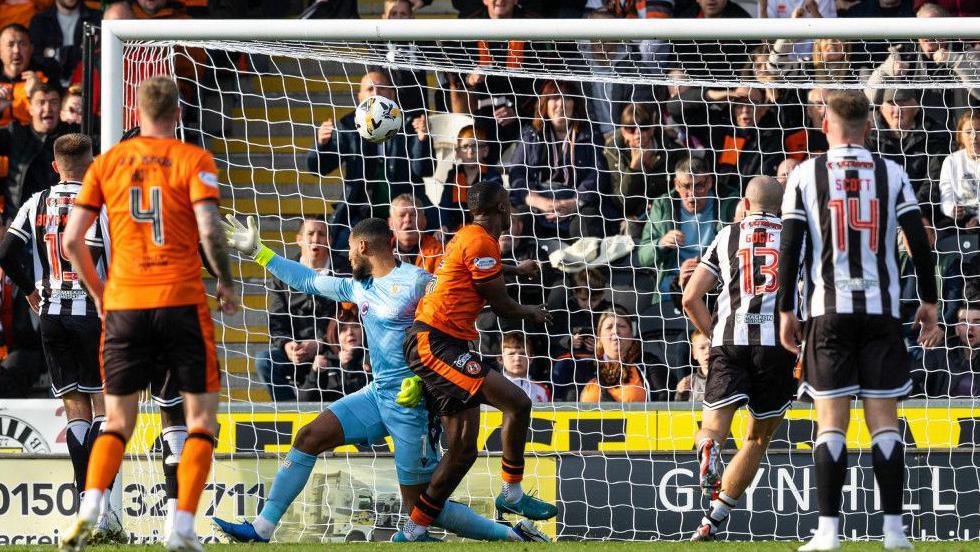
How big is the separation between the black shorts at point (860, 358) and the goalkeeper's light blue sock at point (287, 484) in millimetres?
3066

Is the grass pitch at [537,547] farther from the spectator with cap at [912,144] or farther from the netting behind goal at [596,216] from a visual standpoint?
the spectator with cap at [912,144]

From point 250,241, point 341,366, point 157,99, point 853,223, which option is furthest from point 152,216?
point 341,366

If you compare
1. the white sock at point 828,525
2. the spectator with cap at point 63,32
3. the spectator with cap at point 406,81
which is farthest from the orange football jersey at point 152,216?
the spectator with cap at point 63,32

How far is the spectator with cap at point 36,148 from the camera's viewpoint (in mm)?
11523

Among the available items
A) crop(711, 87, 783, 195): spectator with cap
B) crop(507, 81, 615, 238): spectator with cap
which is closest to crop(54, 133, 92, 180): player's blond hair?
crop(507, 81, 615, 238): spectator with cap

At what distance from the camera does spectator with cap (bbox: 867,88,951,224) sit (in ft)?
33.1

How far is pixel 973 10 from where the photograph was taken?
37.9ft

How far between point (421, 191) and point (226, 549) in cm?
476

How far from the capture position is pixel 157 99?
18.4ft

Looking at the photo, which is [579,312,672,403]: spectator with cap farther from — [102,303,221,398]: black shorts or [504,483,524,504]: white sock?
[102,303,221,398]: black shorts

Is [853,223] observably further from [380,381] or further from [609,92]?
[609,92]

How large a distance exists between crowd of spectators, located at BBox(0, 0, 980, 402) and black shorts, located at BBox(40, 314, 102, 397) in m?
2.33

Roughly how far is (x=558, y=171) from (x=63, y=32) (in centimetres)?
514

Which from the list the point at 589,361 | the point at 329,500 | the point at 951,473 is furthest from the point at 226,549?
the point at 951,473
